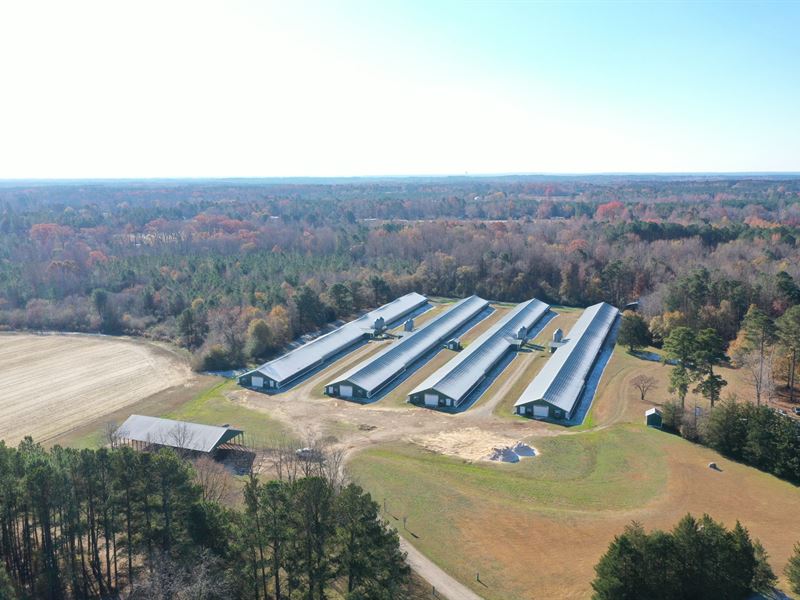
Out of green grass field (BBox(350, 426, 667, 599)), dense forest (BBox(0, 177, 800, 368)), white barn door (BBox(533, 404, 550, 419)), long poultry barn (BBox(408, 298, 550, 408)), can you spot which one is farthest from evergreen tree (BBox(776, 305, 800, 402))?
long poultry barn (BBox(408, 298, 550, 408))

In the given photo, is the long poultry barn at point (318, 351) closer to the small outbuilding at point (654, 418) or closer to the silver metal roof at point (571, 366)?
the silver metal roof at point (571, 366)

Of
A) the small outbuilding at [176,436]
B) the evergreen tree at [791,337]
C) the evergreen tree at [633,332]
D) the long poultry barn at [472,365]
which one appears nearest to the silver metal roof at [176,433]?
the small outbuilding at [176,436]

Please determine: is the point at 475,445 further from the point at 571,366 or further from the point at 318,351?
the point at 318,351

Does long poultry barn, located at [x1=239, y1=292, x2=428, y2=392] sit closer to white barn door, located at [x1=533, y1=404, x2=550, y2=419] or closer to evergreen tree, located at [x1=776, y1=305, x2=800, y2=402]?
white barn door, located at [x1=533, y1=404, x2=550, y2=419]

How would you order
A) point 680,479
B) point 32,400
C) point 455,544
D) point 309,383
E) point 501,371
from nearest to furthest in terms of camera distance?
point 455,544 < point 680,479 < point 32,400 < point 309,383 < point 501,371

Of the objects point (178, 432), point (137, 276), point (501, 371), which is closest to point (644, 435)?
point (501, 371)

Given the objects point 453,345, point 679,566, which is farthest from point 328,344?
point 679,566

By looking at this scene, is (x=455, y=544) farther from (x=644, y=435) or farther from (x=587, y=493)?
(x=644, y=435)
